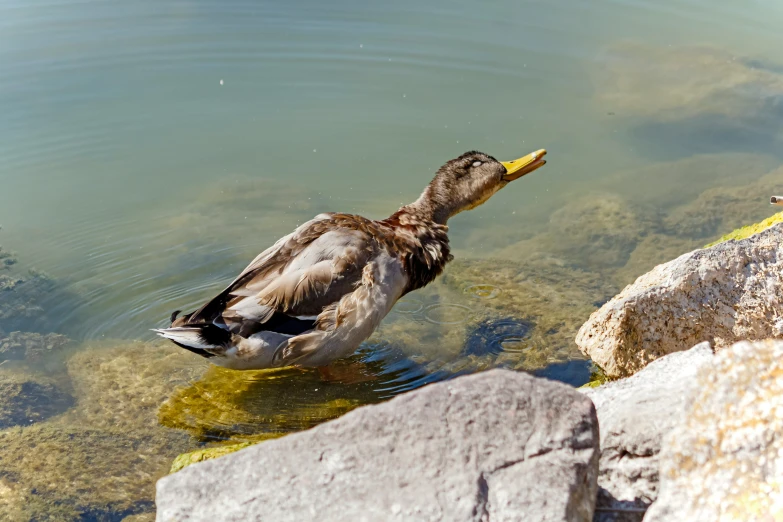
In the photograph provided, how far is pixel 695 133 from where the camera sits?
8977 millimetres

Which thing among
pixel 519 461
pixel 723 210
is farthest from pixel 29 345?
pixel 723 210

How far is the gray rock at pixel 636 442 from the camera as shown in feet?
8.86

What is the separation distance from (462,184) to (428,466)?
3.82m

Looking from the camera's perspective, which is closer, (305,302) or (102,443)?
(102,443)

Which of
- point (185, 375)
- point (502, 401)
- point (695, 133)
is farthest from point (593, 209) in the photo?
point (502, 401)

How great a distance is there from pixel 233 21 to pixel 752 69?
6643 mm

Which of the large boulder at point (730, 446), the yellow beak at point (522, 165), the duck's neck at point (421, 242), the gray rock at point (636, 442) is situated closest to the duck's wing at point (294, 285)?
the duck's neck at point (421, 242)

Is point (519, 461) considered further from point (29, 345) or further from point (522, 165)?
point (29, 345)

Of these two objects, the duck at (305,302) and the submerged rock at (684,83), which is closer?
the duck at (305,302)

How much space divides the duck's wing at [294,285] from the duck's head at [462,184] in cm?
93

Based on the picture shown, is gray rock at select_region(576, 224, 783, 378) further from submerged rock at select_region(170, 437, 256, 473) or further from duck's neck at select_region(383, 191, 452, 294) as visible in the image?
submerged rock at select_region(170, 437, 256, 473)

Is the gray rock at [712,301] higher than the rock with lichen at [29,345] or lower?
higher

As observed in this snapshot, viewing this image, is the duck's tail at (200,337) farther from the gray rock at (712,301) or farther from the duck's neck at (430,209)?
the gray rock at (712,301)

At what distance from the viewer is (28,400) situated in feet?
15.8
